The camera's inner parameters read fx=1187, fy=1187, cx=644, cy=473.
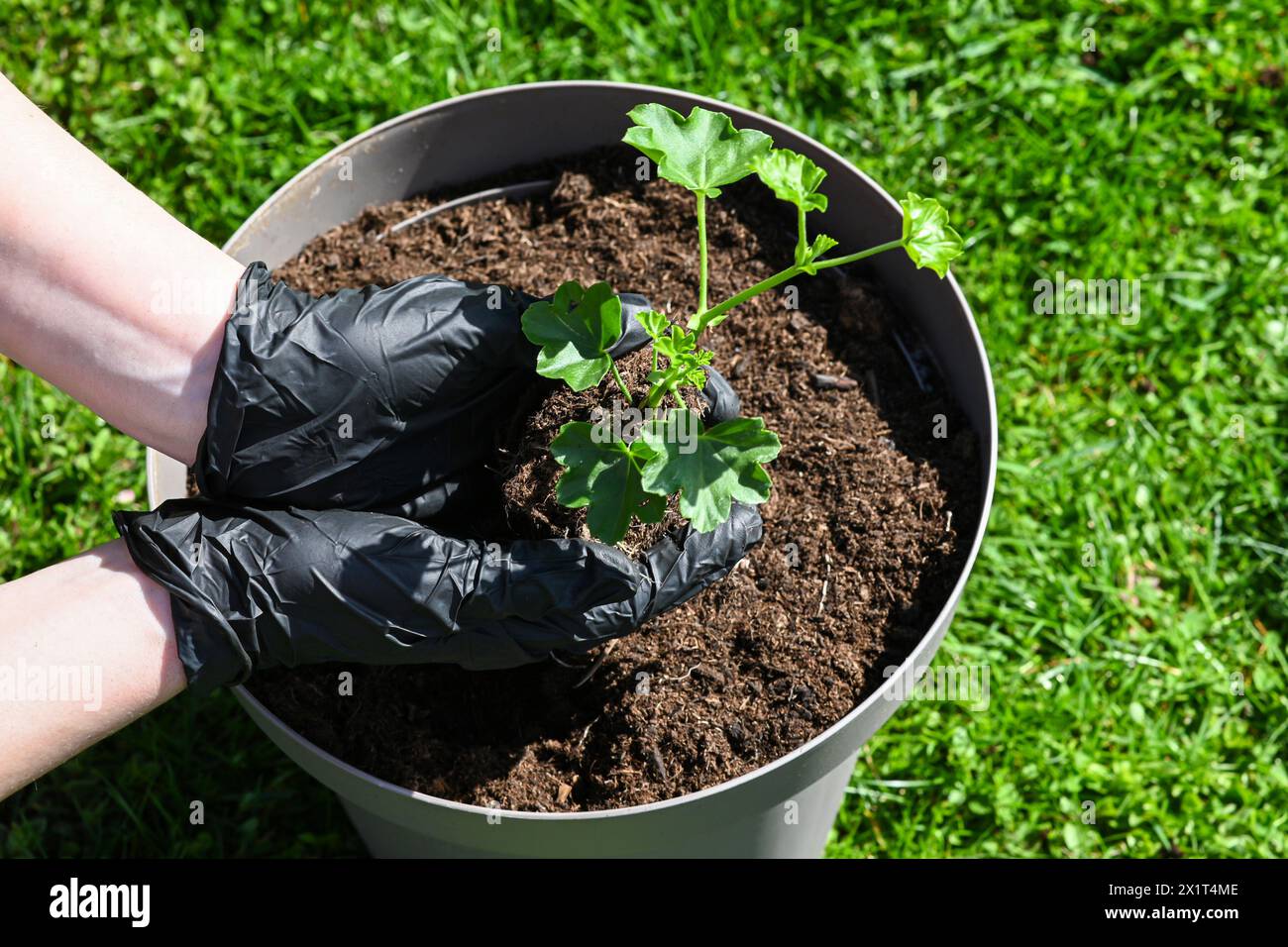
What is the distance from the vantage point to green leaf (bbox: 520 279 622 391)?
1.53 m

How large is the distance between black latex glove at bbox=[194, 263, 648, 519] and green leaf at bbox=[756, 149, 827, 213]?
0.35 metres

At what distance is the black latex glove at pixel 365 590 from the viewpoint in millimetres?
1671

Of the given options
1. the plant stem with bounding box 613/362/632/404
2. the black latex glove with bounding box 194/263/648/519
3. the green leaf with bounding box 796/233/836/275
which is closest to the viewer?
the green leaf with bounding box 796/233/836/275

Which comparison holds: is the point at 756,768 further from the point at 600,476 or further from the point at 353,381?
the point at 353,381

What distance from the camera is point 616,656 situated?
1.87 m

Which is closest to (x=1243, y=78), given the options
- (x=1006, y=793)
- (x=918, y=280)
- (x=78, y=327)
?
(x=918, y=280)

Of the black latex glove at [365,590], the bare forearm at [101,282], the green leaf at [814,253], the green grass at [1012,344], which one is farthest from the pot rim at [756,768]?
the green grass at [1012,344]

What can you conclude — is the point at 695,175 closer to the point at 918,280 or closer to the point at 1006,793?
the point at 918,280

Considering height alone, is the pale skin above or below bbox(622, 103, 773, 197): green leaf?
below

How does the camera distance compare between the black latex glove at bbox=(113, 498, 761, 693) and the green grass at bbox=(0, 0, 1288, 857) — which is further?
the green grass at bbox=(0, 0, 1288, 857)

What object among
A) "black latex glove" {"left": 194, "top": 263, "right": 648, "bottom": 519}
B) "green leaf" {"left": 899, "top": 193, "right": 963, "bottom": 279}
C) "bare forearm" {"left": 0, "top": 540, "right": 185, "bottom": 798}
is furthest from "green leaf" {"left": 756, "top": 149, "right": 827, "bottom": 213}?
"bare forearm" {"left": 0, "top": 540, "right": 185, "bottom": 798}

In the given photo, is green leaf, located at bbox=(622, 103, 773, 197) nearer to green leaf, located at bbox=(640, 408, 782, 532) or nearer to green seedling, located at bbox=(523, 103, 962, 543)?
green seedling, located at bbox=(523, 103, 962, 543)

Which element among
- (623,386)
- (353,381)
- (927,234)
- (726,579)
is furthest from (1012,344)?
(353,381)

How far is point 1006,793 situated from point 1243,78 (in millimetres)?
1908
